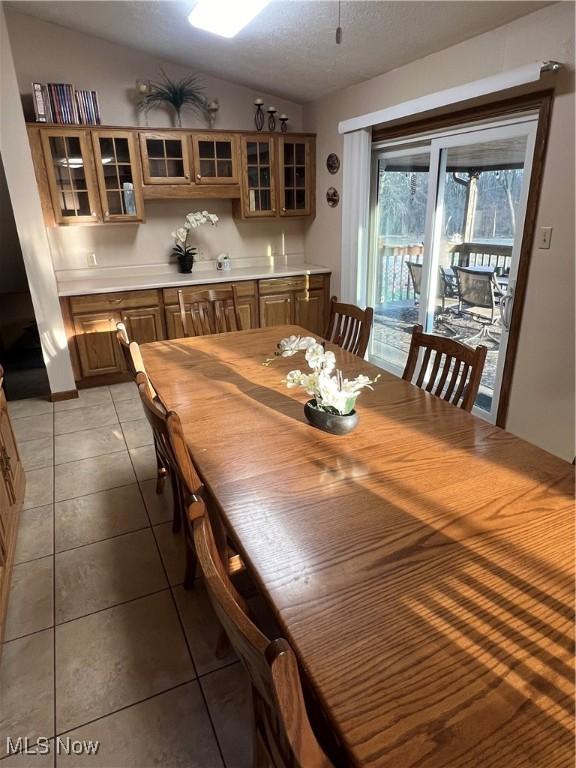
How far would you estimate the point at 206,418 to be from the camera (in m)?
1.75

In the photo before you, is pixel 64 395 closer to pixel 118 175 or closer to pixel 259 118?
pixel 118 175

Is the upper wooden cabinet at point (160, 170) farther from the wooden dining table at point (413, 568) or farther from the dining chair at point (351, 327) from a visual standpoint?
the wooden dining table at point (413, 568)

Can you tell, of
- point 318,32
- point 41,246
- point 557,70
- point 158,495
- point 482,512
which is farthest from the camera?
point 41,246

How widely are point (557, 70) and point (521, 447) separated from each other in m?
2.00

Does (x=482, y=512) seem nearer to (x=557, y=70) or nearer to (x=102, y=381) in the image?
(x=557, y=70)

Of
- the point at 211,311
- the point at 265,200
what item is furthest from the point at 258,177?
the point at 211,311

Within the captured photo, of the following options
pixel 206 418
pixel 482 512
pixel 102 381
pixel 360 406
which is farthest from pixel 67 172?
pixel 482 512

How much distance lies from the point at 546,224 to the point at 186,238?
3.18 m

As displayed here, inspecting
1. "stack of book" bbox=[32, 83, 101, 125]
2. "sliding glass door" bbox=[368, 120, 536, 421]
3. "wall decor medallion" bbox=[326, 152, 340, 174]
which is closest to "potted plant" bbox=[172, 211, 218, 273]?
"stack of book" bbox=[32, 83, 101, 125]

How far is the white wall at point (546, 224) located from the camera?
91.1 inches

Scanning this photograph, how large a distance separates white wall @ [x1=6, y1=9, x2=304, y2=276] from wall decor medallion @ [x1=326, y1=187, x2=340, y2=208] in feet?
2.14

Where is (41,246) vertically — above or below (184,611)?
above

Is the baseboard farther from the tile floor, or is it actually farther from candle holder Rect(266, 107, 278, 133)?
candle holder Rect(266, 107, 278, 133)

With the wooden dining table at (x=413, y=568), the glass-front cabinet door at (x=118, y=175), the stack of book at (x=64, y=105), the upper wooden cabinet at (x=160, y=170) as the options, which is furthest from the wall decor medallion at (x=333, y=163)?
the wooden dining table at (x=413, y=568)
